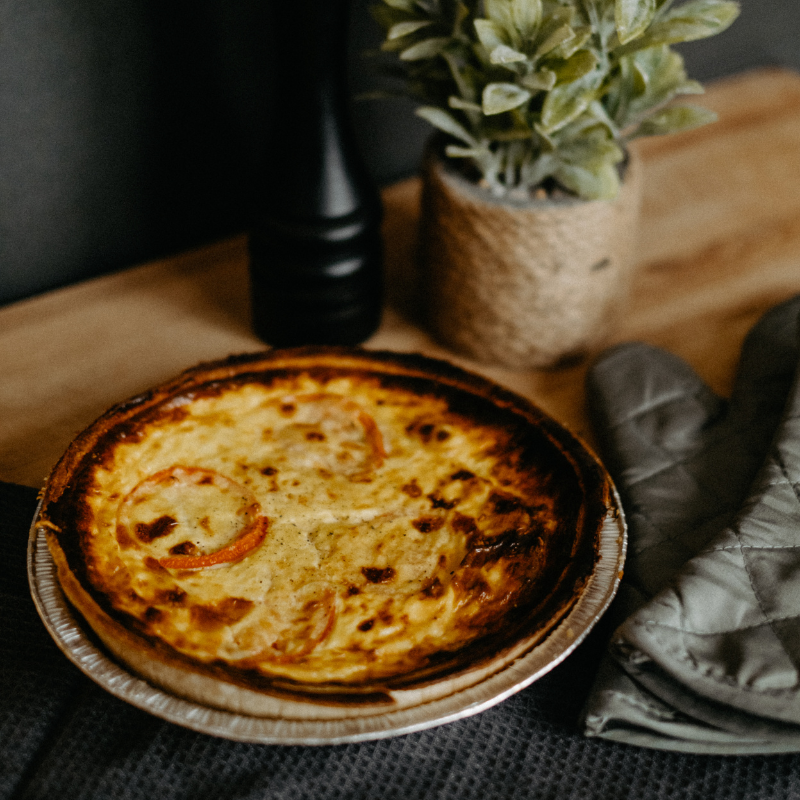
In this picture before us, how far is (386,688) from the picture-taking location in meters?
0.64

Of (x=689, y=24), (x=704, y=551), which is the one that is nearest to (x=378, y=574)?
(x=704, y=551)

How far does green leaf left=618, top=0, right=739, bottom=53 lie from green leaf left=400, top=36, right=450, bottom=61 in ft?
0.68

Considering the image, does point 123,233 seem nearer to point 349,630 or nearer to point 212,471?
point 212,471

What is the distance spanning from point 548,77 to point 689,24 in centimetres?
17

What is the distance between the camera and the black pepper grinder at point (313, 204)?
97 centimetres

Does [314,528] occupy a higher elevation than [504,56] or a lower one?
lower

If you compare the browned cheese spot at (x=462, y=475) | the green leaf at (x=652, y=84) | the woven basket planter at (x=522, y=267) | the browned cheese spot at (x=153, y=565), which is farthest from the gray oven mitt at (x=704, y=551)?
the browned cheese spot at (x=153, y=565)

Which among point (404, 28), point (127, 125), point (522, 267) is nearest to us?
point (404, 28)

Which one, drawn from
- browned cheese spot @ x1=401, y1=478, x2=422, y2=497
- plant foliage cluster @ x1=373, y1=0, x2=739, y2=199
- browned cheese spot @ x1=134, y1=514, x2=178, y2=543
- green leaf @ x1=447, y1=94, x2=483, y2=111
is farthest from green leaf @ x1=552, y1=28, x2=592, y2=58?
browned cheese spot @ x1=134, y1=514, x2=178, y2=543

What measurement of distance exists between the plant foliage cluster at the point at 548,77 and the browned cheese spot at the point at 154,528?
1.70ft

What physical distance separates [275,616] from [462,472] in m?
0.26

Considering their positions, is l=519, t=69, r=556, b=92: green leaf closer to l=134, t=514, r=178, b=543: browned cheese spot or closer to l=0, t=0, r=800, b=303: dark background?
l=0, t=0, r=800, b=303: dark background

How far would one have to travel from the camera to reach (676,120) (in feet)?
3.29

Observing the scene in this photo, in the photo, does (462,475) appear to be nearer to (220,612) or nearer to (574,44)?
(220,612)
